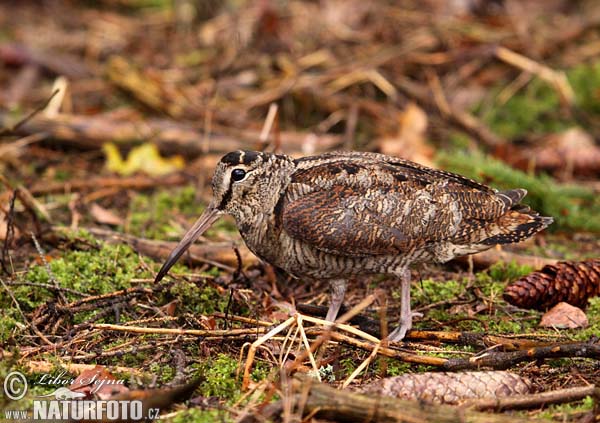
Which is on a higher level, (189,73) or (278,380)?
(189,73)

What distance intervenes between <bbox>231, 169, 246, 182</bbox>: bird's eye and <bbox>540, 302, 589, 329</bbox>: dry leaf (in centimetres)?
199

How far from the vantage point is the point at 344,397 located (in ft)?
11.0

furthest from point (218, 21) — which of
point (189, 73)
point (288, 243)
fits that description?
point (288, 243)

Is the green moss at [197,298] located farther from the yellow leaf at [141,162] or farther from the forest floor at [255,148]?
the yellow leaf at [141,162]

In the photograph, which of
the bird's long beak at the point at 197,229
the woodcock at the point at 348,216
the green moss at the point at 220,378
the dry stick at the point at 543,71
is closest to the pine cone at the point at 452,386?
the green moss at the point at 220,378

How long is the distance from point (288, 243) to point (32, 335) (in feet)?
4.96

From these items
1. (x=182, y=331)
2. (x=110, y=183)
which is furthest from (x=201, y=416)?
(x=110, y=183)

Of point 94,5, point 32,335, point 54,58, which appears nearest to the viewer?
point 32,335

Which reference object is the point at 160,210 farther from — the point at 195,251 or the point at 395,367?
the point at 395,367

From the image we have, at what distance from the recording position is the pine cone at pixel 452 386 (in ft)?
11.9

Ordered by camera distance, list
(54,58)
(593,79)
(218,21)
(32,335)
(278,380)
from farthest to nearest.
Answer: (218,21) < (54,58) < (593,79) < (32,335) < (278,380)

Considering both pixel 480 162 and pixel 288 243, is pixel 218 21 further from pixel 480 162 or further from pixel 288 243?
pixel 288 243

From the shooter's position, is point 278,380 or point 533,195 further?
point 533,195

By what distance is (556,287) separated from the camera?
4762mm
